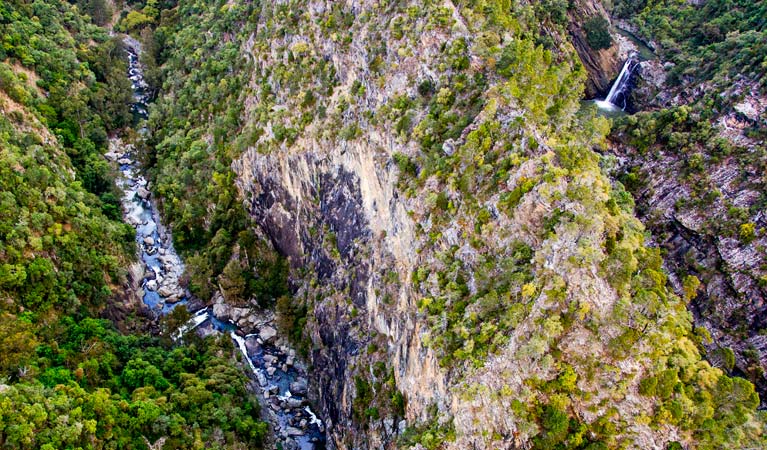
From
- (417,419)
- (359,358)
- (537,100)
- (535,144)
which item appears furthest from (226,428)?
(537,100)

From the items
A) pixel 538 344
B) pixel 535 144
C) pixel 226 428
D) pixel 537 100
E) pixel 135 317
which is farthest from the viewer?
pixel 135 317

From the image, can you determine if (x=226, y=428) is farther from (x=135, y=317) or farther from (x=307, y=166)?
(x=307, y=166)

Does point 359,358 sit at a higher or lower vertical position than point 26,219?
lower

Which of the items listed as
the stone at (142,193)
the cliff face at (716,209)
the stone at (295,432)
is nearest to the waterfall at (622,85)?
the cliff face at (716,209)

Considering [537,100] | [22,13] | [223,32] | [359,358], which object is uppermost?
[22,13]

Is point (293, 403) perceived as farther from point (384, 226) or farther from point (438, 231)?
point (438, 231)

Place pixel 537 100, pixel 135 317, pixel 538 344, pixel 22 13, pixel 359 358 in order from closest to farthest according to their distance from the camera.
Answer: pixel 538 344
pixel 537 100
pixel 359 358
pixel 135 317
pixel 22 13

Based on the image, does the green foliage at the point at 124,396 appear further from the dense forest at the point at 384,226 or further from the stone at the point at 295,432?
the stone at the point at 295,432

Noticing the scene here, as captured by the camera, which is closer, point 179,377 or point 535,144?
point 535,144

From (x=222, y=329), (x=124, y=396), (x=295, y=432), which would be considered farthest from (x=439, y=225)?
(x=222, y=329)
